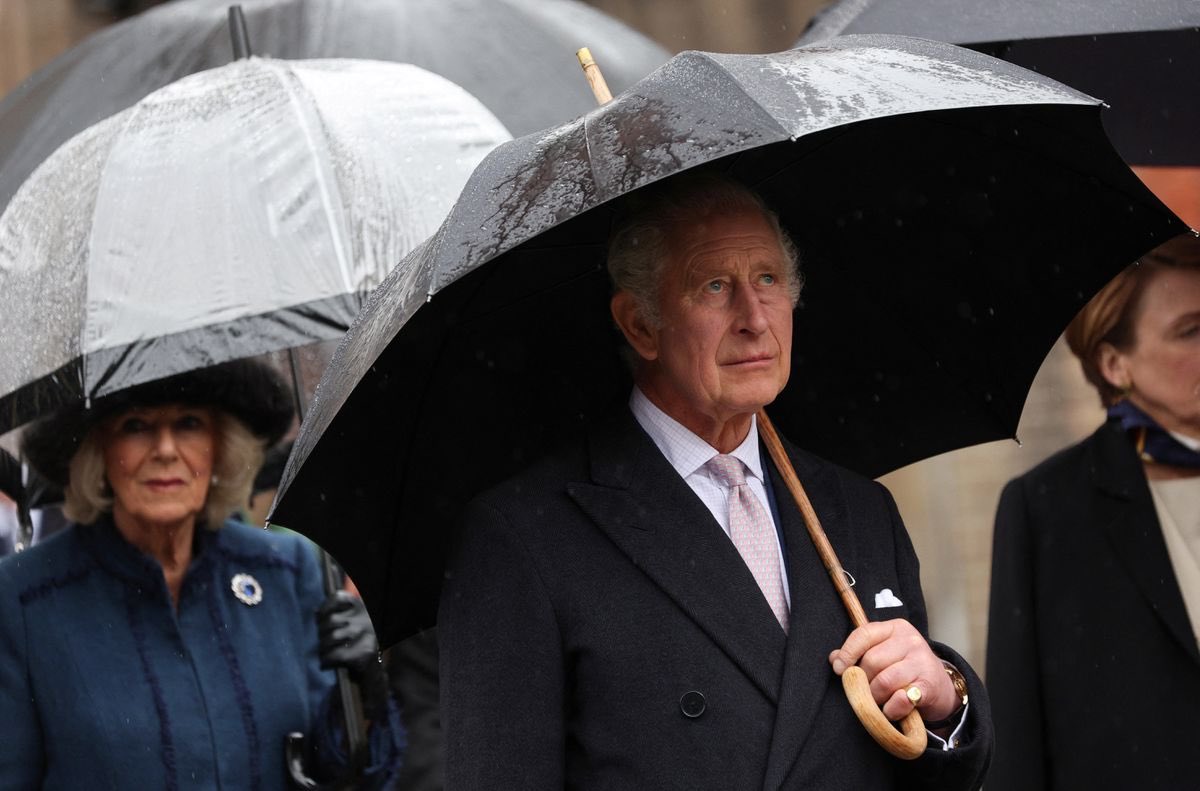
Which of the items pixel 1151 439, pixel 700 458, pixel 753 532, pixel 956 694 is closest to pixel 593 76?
pixel 700 458

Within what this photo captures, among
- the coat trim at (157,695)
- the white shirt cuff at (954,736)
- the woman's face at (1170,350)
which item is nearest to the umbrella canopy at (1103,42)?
the woman's face at (1170,350)

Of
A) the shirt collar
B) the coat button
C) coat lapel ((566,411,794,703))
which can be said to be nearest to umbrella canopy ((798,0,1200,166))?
the shirt collar

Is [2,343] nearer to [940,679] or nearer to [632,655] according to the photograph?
[632,655]

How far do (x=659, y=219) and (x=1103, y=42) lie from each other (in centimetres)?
184

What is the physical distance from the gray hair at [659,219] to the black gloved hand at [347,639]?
161 centimetres

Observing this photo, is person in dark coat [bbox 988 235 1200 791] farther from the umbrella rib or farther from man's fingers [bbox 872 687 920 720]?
the umbrella rib

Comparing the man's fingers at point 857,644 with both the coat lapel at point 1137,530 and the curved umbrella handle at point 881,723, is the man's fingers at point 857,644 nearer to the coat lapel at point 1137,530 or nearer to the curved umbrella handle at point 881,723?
the curved umbrella handle at point 881,723

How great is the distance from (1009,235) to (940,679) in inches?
35.8

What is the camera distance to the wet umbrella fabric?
8.72ft

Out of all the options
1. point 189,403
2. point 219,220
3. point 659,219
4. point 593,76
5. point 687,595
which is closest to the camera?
point 687,595

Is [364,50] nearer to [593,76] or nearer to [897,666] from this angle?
[593,76]

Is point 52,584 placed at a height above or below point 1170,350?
below

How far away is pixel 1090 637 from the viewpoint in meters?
4.32

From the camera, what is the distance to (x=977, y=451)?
9.60m
